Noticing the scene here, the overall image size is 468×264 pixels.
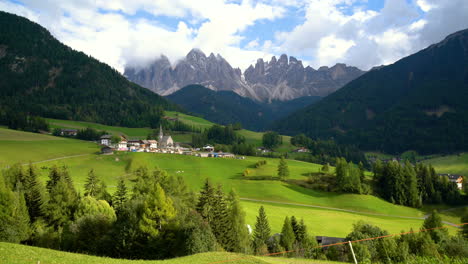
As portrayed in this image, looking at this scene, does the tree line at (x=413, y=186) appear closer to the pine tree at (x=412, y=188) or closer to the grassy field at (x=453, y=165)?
the pine tree at (x=412, y=188)

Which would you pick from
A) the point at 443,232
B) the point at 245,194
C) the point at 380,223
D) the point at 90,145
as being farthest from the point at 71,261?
the point at 90,145

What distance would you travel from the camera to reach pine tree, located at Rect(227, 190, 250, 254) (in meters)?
45.2

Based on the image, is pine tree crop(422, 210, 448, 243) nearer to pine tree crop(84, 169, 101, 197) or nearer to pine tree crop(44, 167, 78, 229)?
pine tree crop(44, 167, 78, 229)

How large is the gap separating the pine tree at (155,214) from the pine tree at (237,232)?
10.9m

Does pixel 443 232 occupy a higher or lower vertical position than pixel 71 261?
lower

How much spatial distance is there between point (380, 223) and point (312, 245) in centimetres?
3014

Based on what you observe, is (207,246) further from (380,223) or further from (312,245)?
(380,223)

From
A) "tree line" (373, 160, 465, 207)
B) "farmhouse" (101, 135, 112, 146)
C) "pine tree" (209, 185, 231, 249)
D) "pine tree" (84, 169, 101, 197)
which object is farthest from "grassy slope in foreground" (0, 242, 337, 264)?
"farmhouse" (101, 135, 112, 146)

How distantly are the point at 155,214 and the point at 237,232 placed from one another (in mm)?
14364

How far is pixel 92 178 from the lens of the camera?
59438 mm

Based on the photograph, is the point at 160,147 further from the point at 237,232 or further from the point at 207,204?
the point at 237,232

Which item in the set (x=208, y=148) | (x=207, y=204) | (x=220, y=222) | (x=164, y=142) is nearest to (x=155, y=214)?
(x=207, y=204)

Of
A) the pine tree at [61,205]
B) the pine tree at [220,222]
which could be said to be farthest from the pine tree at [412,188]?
the pine tree at [61,205]

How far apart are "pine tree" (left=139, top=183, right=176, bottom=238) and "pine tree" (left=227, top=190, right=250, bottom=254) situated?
10.9 meters
